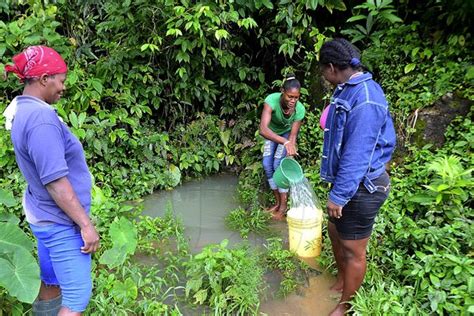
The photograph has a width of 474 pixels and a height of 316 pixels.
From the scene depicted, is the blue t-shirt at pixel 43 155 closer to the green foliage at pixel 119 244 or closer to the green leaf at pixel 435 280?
the green foliage at pixel 119 244

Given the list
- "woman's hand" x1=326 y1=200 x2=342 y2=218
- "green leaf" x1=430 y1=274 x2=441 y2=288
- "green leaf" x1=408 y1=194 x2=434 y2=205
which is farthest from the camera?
"green leaf" x1=408 y1=194 x2=434 y2=205

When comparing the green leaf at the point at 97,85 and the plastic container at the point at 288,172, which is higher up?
the green leaf at the point at 97,85

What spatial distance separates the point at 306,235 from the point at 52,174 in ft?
7.50

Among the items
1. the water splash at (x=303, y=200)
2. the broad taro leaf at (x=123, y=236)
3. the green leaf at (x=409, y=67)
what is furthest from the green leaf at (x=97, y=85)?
the green leaf at (x=409, y=67)

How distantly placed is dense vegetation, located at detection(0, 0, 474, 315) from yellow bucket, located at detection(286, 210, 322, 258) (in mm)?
161

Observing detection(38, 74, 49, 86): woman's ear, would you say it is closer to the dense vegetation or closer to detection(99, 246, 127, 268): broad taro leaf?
the dense vegetation

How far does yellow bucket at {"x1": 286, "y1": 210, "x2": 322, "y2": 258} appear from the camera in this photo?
359 centimetres

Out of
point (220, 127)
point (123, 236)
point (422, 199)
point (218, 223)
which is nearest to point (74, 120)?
point (218, 223)

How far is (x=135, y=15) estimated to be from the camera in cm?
535

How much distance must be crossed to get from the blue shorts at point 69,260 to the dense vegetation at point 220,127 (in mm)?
312

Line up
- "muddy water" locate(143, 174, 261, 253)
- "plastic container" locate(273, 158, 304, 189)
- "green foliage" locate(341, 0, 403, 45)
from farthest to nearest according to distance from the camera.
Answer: "green foliage" locate(341, 0, 403, 45)
"muddy water" locate(143, 174, 261, 253)
"plastic container" locate(273, 158, 304, 189)

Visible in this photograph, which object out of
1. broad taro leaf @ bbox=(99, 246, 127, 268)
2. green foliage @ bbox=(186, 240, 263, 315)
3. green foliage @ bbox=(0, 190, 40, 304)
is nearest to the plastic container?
green foliage @ bbox=(186, 240, 263, 315)

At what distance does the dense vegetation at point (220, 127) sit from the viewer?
297 centimetres

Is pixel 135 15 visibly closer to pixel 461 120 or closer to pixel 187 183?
pixel 187 183
